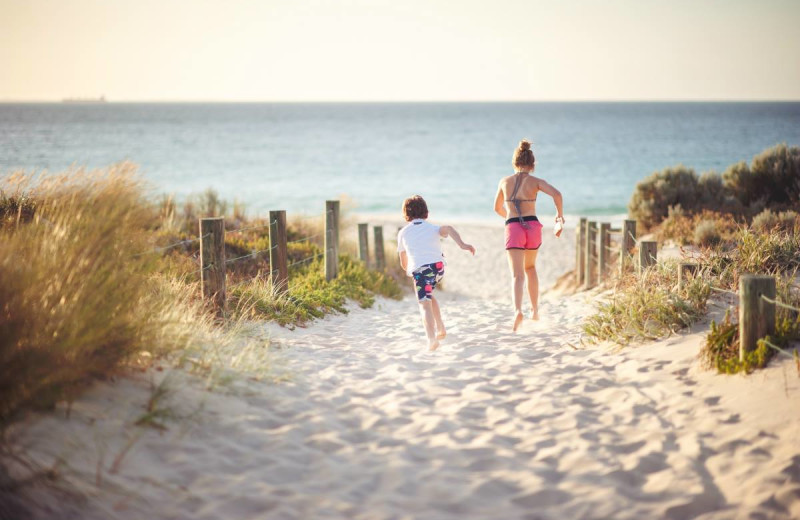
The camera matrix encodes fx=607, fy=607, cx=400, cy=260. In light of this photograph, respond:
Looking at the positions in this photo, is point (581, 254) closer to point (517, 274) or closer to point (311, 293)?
point (517, 274)

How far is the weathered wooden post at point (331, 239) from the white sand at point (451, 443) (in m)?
4.31

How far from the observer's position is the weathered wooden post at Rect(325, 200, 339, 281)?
32.8 ft

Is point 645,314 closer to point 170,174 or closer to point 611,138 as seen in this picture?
point 170,174

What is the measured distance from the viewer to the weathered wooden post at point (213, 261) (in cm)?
647

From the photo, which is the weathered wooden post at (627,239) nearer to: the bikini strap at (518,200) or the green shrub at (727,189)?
the bikini strap at (518,200)

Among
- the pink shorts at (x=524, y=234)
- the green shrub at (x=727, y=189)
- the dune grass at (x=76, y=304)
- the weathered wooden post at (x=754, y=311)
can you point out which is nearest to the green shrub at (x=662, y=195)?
the green shrub at (x=727, y=189)

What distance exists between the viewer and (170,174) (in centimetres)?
4650

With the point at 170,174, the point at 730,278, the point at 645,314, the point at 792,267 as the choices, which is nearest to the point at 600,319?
the point at 645,314

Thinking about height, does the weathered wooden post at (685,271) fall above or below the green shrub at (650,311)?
above

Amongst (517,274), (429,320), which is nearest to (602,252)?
(517,274)

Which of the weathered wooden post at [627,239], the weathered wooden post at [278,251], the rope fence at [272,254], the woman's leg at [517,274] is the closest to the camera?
the rope fence at [272,254]

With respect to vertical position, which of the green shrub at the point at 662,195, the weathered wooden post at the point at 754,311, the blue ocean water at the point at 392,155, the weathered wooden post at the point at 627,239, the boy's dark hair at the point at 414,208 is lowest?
the weathered wooden post at the point at 754,311

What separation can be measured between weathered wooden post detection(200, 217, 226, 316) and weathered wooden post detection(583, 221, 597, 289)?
25.2ft

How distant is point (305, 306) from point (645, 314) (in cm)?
431
